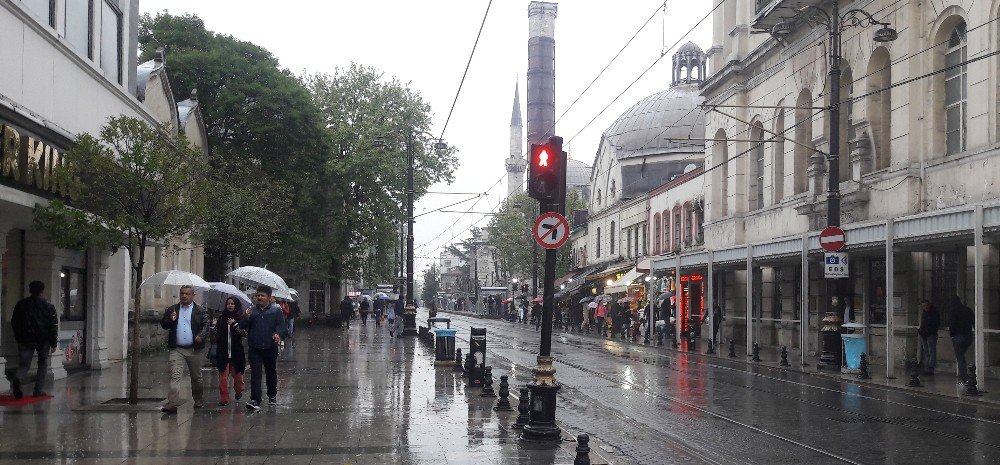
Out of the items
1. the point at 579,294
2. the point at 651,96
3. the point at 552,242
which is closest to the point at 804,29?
the point at 552,242

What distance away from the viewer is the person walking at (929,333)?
2067 cm

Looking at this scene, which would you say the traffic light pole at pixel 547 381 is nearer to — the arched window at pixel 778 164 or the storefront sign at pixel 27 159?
the storefront sign at pixel 27 159

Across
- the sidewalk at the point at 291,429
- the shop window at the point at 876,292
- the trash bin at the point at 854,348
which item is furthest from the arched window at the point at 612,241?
the sidewalk at the point at 291,429

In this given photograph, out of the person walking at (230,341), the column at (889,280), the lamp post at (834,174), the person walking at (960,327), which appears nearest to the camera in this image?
the person walking at (230,341)

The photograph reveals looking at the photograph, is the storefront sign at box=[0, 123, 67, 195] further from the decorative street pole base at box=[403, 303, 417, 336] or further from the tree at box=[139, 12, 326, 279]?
the decorative street pole base at box=[403, 303, 417, 336]

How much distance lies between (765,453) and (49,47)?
1287 cm

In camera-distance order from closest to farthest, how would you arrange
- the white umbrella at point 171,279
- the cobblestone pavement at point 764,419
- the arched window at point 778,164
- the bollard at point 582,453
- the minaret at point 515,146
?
the bollard at point 582,453 → the cobblestone pavement at point 764,419 → the white umbrella at point 171,279 → the arched window at point 778,164 → the minaret at point 515,146

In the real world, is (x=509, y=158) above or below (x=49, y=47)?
above

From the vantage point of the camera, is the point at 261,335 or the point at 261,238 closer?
the point at 261,335

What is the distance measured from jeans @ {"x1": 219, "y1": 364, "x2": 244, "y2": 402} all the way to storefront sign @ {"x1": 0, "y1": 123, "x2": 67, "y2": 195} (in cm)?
356

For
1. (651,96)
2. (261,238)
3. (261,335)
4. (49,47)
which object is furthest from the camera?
(651,96)

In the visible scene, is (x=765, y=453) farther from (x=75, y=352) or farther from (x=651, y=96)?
(x=651, y=96)

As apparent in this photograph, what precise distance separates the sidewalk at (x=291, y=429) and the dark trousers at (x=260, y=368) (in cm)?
33

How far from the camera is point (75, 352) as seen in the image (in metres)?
20.6
